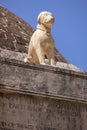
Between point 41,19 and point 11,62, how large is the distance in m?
1.94

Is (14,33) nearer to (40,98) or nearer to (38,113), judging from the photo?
(40,98)

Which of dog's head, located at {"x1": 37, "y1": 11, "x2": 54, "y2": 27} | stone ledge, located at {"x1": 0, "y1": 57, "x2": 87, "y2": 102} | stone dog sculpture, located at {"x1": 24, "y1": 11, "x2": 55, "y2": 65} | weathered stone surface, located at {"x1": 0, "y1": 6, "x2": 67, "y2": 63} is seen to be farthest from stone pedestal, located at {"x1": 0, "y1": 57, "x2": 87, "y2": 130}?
weathered stone surface, located at {"x1": 0, "y1": 6, "x2": 67, "y2": 63}

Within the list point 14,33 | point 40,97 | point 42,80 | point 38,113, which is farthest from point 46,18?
point 14,33

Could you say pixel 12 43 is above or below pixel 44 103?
above

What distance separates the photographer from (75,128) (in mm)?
14453

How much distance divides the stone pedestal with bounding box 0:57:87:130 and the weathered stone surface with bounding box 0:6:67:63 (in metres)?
10.9

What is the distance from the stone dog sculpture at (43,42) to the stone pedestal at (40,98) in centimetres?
102

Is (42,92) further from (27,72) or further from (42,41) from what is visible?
(42,41)

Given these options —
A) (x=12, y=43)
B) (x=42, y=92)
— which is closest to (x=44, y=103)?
(x=42, y=92)

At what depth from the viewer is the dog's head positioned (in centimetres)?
1578

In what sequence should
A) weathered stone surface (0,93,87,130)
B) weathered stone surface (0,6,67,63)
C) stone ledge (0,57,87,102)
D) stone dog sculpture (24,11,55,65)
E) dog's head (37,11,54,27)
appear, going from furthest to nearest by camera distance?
weathered stone surface (0,6,67,63) → dog's head (37,11,54,27) → stone dog sculpture (24,11,55,65) → stone ledge (0,57,87,102) → weathered stone surface (0,93,87,130)

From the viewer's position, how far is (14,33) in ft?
96.9

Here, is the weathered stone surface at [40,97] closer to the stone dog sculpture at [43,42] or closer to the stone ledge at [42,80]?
the stone ledge at [42,80]

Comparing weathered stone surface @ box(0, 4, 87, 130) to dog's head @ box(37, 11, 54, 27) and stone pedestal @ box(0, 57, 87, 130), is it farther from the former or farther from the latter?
dog's head @ box(37, 11, 54, 27)
